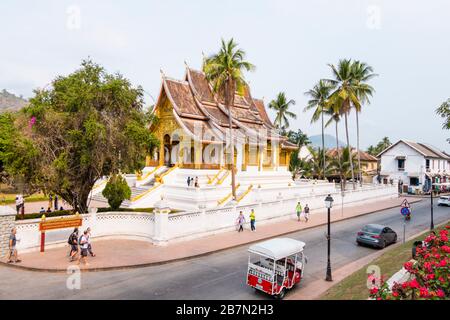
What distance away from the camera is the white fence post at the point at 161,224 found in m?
18.0

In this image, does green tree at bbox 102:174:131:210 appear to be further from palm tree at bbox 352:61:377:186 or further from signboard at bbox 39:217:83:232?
palm tree at bbox 352:61:377:186

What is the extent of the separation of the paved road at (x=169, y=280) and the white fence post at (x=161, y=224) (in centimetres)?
267

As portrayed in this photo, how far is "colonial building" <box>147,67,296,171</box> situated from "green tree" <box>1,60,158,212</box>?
12.4 m

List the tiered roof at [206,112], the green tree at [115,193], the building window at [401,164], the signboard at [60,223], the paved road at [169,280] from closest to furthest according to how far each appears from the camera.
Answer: the paved road at [169,280]
the signboard at [60,223]
the green tree at [115,193]
the tiered roof at [206,112]
the building window at [401,164]

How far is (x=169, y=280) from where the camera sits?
1319cm

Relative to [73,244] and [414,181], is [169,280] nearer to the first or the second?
[73,244]

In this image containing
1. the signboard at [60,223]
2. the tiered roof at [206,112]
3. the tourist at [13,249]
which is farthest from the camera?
the tiered roof at [206,112]

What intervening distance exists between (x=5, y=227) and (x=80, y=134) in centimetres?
576

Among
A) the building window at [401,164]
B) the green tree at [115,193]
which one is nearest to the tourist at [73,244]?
the green tree at [115,193]

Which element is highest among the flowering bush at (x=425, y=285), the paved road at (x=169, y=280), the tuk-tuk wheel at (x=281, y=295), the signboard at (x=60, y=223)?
the flowering bush at (x=425, y=285)

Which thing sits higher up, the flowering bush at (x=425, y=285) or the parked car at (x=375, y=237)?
the flowering bush at (x=425, y=285)

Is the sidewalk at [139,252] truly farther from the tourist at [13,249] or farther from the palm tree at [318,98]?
the palm tree at [318,98]
